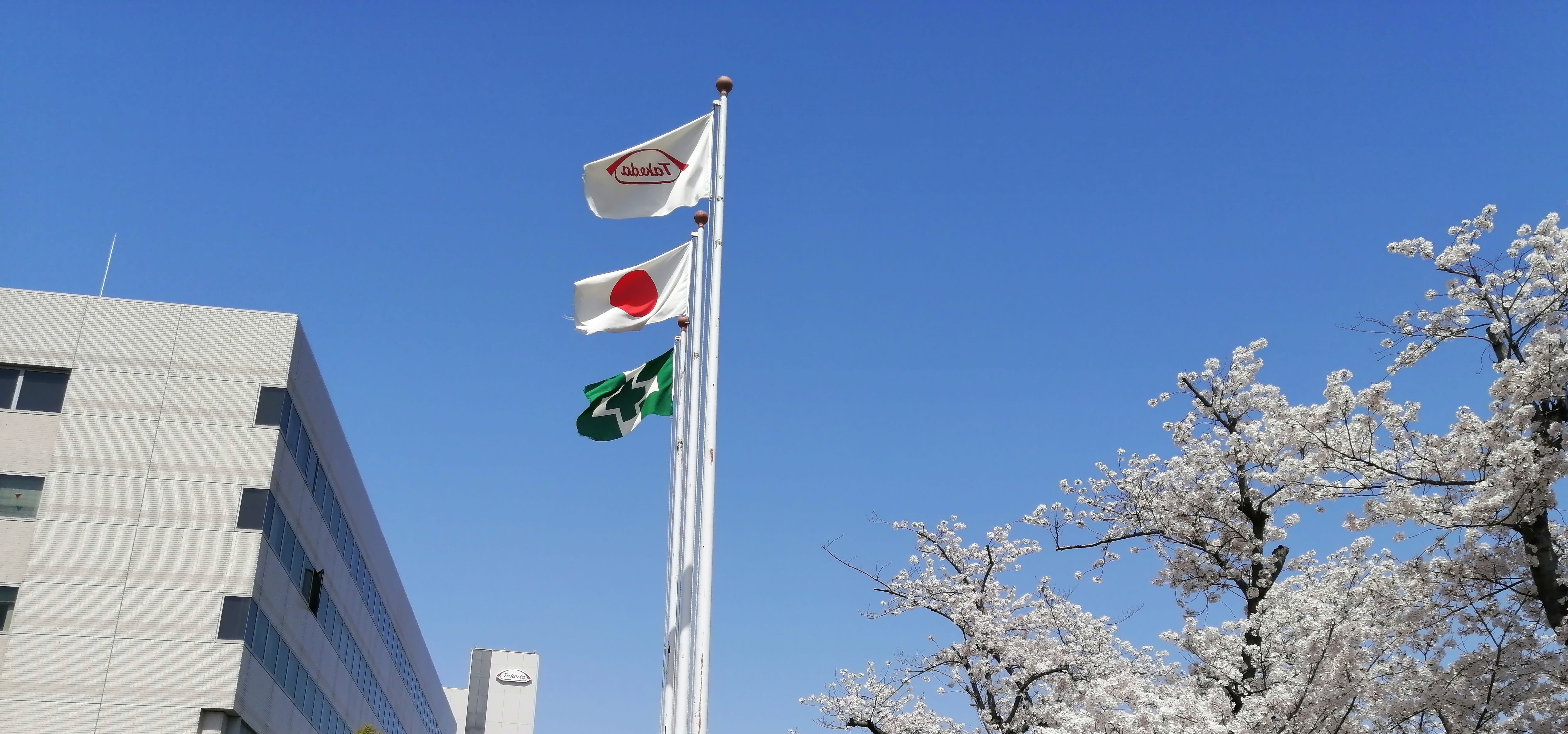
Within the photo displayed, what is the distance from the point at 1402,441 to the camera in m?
14.7

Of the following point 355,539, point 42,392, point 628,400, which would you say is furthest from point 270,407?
point 628,400

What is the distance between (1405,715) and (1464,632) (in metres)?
1.19

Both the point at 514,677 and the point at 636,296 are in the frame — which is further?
the point at 514,677

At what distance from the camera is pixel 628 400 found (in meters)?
15.0

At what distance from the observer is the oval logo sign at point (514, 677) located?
95.0 metres

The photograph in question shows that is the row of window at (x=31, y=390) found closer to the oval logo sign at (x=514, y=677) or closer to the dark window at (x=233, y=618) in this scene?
the dark window at (x=233, y=618)

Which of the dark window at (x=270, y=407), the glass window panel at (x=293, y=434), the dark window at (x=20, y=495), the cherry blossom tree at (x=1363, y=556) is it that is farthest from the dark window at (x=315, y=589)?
the cherry blossom tree at (x=1363, y=556)

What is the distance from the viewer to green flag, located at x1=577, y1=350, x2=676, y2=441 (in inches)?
587

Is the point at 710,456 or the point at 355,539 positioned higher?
the point at 355,539

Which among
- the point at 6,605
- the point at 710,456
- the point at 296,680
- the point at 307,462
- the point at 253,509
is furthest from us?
the point at 296,680

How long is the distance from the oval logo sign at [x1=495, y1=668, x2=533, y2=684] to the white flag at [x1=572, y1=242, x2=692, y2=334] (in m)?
86.1

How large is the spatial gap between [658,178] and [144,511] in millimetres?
18751

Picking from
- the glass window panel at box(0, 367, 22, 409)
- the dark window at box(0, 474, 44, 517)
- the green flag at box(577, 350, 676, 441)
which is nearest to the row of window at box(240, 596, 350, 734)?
the dark window at box(0, 474, 44, 517)

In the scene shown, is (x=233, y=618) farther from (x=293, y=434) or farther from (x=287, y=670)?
(x=287, y=670)
